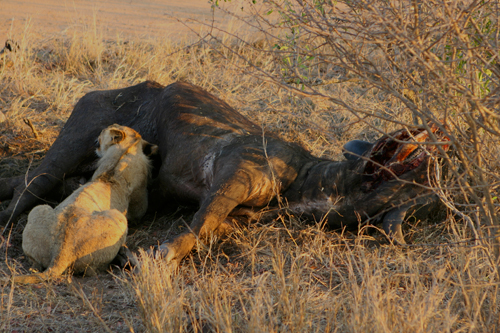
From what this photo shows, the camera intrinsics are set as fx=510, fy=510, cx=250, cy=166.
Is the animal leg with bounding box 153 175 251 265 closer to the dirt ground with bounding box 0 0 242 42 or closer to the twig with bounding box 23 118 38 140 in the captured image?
the twig with bounding box 23 118 38 140

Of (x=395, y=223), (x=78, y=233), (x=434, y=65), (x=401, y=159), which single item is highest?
(x=434, y=65)

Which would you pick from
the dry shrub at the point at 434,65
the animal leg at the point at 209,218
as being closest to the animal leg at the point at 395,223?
the dry shrub at the point at 434,65

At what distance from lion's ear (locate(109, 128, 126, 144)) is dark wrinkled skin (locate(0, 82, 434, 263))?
1.57 ft

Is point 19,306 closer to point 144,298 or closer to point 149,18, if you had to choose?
point 144,298

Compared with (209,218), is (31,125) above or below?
below

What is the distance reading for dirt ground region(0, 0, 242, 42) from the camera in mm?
10281

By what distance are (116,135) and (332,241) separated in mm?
1996

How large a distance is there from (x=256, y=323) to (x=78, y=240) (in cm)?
153

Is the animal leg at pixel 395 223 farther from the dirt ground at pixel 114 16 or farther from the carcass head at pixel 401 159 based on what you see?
the dirt ground at pixel 114 16

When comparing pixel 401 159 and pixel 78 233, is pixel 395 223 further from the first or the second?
pixel 78 233

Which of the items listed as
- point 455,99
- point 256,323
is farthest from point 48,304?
point 455,99

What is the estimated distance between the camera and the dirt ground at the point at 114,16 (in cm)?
1028

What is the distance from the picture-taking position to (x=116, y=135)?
14.2ft

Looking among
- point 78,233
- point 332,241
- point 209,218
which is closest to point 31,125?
point 78,233
